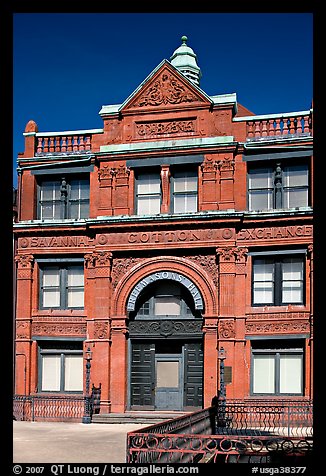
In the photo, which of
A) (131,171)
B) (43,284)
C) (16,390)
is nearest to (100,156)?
(131,171)

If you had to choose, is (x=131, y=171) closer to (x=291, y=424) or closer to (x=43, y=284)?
(x=43, y=284)

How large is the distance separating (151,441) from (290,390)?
49.8 feet

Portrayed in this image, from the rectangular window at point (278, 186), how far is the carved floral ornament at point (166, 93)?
463 cm

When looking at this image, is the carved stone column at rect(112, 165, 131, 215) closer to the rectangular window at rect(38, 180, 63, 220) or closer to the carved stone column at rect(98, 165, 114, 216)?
the carved stone column at rect(98, 165, 114, 216)

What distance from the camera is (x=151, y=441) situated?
1495 cm

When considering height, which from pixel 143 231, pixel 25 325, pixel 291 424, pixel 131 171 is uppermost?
pixel 131 171

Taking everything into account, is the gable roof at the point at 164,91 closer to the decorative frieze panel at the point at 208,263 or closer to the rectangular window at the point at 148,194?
the rectangular window at the point at 148,194

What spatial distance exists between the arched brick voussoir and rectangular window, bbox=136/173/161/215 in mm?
2442

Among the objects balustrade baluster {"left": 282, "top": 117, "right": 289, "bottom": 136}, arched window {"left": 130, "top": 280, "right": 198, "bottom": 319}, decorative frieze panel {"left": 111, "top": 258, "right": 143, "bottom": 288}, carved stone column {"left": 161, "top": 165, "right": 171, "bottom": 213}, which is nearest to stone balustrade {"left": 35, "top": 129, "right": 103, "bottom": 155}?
carved stone column {"left": 161, "top": 165, "right": 171, "bottom": 213}

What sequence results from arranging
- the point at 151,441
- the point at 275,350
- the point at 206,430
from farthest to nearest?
the point at 275,350, the point at 206,430, the point at 151,441

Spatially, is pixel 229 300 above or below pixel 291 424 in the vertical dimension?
above

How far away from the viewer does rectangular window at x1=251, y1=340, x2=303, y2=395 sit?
2886cm

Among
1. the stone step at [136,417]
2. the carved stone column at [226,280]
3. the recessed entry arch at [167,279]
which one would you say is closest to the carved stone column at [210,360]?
the carved stone column at [226,280]
